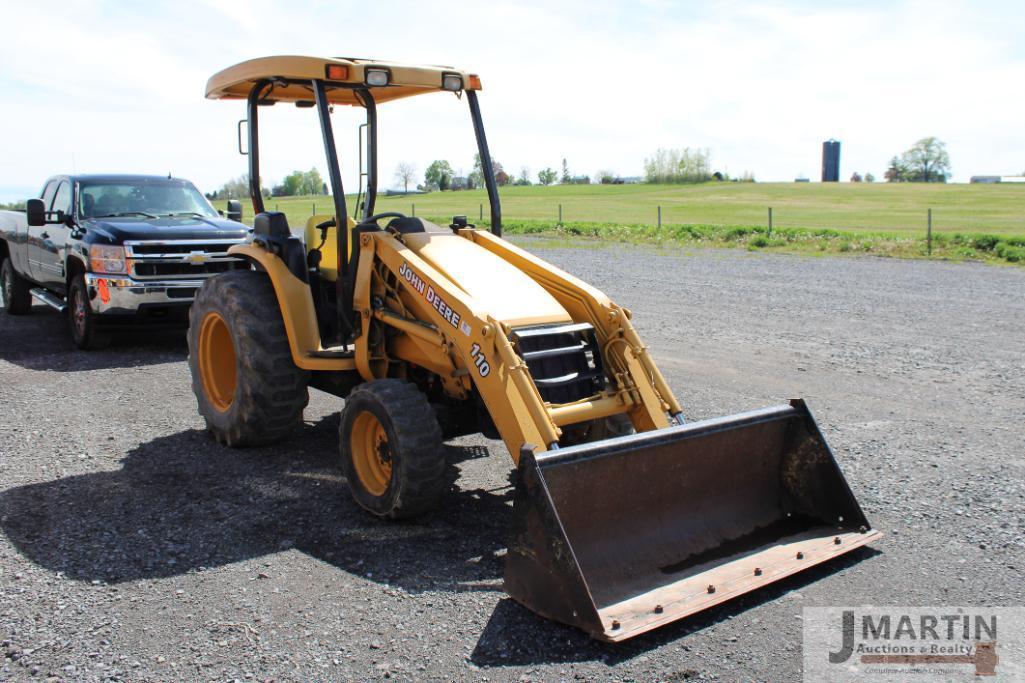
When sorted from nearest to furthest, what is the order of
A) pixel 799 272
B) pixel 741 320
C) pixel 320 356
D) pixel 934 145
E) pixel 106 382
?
1. pixel 320 356
2. pixel 106 382
3. pixel 741 320
4. pixel 799 272
5. pixel 934 145

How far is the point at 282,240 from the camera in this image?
6.49 m

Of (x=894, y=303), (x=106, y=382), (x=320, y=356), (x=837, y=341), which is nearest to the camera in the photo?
(x=320, y=356)

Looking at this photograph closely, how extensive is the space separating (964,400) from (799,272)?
432 inches

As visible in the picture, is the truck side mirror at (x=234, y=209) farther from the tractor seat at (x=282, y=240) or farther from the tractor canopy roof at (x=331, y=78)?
the tractor seat at (x=282, y=240)

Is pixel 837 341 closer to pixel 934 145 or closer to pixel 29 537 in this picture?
pixel 29 537

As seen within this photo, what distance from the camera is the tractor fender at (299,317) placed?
5.95m

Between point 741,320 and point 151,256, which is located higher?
point 151,256

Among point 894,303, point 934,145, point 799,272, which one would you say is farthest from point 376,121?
point 934,145

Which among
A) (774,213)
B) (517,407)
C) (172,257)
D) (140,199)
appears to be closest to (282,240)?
(517,407)

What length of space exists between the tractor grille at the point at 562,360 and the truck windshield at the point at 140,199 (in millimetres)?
7484

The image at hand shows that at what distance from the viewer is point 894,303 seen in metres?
14.0

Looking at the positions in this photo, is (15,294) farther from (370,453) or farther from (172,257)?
(370,453)

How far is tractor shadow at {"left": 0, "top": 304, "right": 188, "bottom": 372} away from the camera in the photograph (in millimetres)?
9734

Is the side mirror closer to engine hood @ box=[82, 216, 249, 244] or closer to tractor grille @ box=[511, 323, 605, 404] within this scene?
engine hood @ box=[82, 216, 249, 244]
